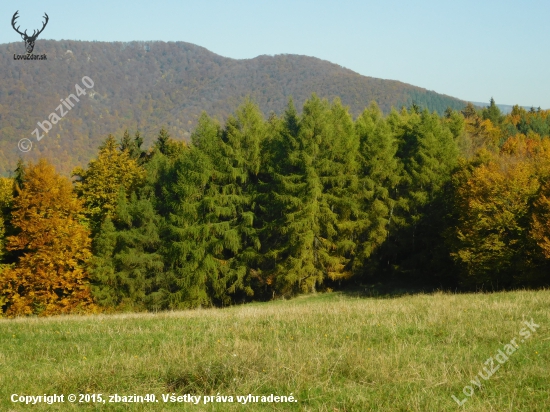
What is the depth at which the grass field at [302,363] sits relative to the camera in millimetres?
6688

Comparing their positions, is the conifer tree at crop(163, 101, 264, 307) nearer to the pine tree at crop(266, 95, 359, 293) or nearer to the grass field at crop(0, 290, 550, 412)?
the pine tree at crop(266, 95, 359, 293)

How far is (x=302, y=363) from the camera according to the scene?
7.76 m

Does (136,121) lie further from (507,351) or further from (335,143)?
(507,351)

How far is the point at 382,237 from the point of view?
129ft

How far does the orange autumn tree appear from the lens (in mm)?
34000

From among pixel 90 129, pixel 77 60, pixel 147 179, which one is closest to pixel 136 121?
pixel 90 129

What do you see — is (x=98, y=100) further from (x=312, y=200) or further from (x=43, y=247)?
(x=312, y=200)

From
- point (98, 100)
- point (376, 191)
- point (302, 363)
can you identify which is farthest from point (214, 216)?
point (98, 100)

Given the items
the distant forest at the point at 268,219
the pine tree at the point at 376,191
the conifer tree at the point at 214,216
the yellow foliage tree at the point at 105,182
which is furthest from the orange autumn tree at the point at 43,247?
the pine tree at the point at 376,191

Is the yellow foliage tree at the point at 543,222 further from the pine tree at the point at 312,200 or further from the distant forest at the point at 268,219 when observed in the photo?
the pine tree at the point at 312,200

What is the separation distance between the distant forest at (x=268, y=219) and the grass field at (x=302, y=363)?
23.8 meters

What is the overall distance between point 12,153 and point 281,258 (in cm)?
8388

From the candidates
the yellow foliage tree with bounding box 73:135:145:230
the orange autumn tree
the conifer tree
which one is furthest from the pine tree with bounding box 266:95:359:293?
the orange autumn tree

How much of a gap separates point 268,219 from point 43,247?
53.5 ft
